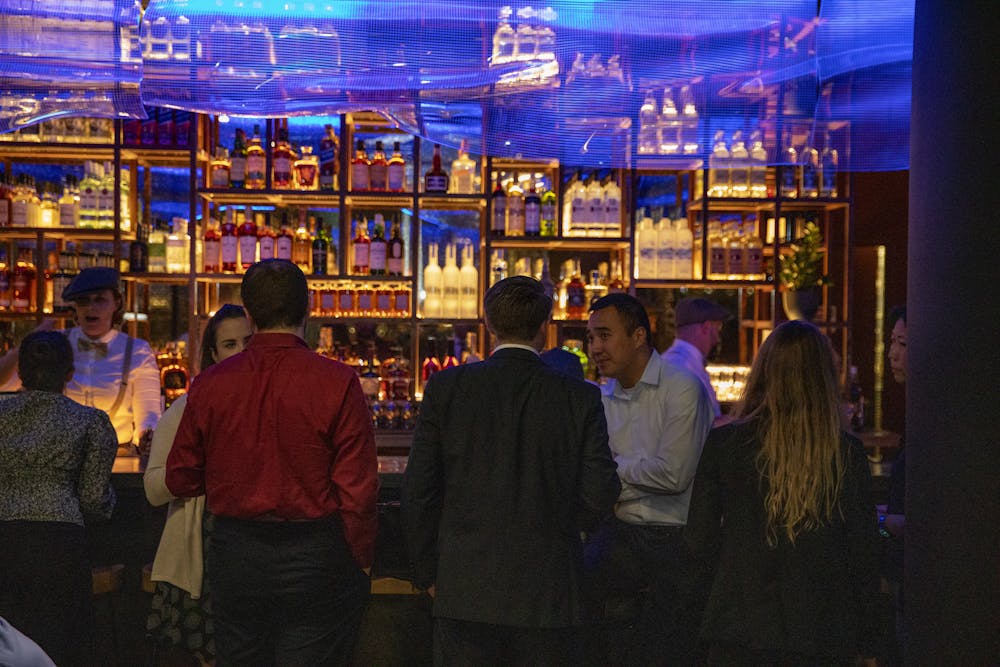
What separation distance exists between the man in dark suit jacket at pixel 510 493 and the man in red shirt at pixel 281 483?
6.9 inches

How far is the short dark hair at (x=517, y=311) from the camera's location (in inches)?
91.7

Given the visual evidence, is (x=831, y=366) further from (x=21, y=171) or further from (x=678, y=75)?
(x=21, y=171)

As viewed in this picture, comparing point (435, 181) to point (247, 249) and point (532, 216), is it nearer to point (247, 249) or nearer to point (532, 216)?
point (532, 216)

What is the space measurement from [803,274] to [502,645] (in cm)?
382

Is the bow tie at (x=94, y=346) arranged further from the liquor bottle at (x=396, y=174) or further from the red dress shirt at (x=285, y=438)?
the red dress shirt at (x=285, y=438)

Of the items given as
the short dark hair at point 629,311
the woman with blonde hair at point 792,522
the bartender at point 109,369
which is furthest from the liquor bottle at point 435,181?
the woman with blonde hair at point 792,522

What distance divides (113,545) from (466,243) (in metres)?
2.81

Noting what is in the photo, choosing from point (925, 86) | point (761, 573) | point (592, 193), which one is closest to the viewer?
point (925, 86)

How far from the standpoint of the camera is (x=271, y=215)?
5.79m

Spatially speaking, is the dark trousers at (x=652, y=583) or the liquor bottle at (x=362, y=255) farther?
the liquor bottle at (x=362, y=255)

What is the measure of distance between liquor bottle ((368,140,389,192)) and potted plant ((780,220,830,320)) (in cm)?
230

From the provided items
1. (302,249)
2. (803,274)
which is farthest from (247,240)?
(803,274)

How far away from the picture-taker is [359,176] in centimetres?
545

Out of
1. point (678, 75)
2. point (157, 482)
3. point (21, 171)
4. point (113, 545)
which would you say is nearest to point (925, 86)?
point (678, 75)
